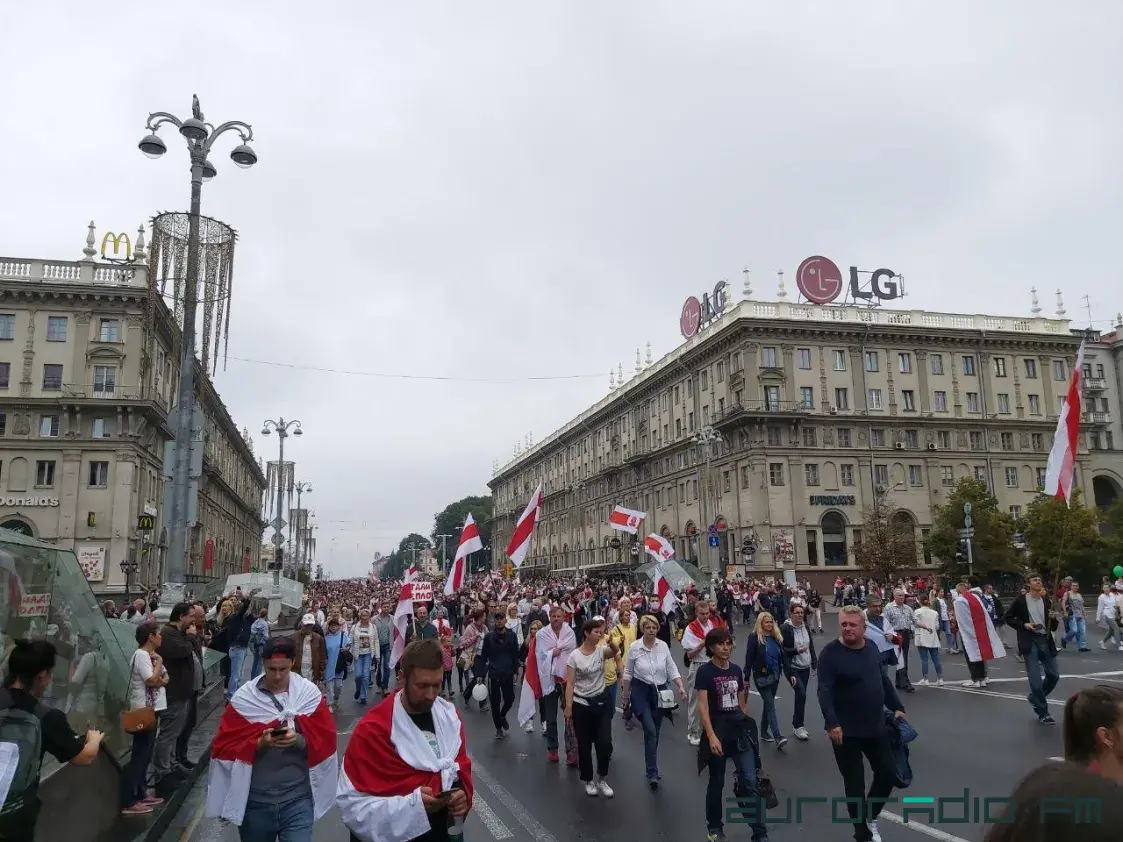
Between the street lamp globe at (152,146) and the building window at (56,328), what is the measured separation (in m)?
38.8

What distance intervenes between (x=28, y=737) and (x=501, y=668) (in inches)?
331

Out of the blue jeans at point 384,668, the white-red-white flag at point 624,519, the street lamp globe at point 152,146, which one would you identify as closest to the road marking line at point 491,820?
the blue jeans at point 384,668

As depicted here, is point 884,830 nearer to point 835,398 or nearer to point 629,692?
point 629,692

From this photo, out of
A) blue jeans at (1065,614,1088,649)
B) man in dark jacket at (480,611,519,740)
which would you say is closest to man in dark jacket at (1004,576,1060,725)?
man in dark jacket at (480,611,519,740)

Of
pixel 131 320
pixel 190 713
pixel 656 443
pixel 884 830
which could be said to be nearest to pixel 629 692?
pixel 884 830

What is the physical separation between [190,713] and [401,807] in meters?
7.19

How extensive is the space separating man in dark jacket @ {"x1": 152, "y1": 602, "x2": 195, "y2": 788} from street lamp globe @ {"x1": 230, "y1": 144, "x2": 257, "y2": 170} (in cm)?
879

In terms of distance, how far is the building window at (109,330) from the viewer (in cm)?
4728

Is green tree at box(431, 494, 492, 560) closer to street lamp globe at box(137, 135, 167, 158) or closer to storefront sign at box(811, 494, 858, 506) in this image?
storefront sign at box(811, 494, 858, 506)

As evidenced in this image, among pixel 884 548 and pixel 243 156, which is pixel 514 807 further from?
pixel 884 548

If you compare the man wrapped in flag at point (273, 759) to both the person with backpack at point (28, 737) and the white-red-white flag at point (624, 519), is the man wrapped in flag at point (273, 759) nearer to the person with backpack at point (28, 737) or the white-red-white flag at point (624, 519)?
the person with backpack at point (28, 737)

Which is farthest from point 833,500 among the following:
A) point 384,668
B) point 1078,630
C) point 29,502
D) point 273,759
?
point 273,759

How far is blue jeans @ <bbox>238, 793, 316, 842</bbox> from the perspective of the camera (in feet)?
14.4

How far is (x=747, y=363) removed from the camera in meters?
54.2
